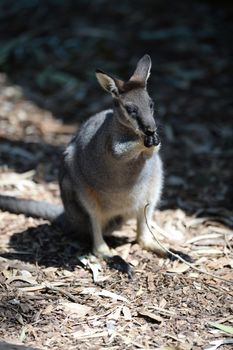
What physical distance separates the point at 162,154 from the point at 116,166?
225 centimetres

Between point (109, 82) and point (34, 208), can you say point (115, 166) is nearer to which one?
point (109, 82)

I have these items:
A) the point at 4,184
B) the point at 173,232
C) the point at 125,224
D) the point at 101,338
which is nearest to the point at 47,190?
the point at 4,184

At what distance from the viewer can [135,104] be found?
16.0ft

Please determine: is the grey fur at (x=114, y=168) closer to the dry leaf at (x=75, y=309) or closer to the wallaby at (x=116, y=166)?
the wallaby at (x=116, y=166)

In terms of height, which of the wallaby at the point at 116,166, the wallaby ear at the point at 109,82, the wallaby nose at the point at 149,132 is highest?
the wallaby ear at the point at 109,82

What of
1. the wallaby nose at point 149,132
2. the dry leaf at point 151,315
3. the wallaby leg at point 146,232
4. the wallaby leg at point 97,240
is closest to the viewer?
the dry leaf at point 151,315

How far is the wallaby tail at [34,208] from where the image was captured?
19.5ft

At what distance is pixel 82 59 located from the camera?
9.28 meters

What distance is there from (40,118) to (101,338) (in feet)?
14.2

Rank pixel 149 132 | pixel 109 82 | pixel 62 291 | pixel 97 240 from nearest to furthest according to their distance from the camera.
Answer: pixel 149 132, pixel 62 291, pixel 109 82, pixel 97 240

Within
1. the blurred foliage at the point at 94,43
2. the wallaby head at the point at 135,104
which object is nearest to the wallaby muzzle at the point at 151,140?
the wallaby head at the point at 135,104

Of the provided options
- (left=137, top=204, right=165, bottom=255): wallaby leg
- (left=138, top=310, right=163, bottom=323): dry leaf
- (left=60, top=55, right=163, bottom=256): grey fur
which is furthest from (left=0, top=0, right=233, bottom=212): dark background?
(left=138, top=310, right=163, bottom=323): dry leaf

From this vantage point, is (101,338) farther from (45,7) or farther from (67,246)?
(45,7)

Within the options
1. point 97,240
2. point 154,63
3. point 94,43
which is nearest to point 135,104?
point 97,240
